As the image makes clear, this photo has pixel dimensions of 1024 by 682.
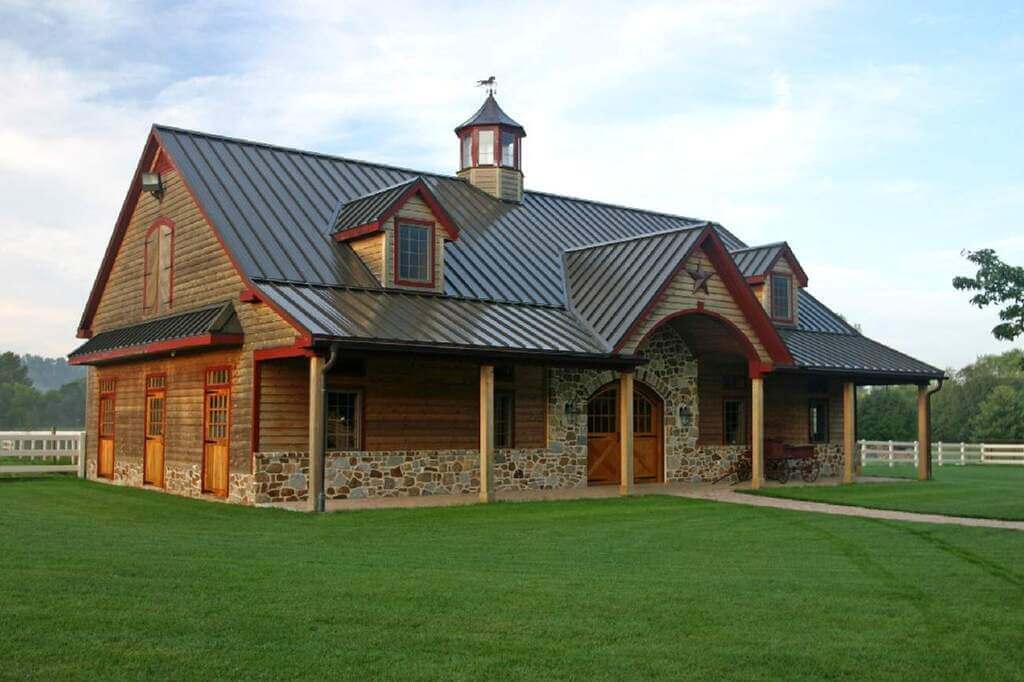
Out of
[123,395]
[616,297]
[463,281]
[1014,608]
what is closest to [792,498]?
[616,297]

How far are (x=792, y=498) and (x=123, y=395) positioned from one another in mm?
14426

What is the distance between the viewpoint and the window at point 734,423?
26062 millimetres

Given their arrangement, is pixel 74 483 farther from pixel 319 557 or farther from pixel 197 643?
pixel 197 643

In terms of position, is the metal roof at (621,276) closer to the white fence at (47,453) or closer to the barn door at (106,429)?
the barn door at (106,429)

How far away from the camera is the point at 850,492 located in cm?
2236

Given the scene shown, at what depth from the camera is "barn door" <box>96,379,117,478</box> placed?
82.1 feet

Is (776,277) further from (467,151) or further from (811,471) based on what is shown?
(467,151)

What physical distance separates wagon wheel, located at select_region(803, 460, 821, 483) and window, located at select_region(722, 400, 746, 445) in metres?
1.67

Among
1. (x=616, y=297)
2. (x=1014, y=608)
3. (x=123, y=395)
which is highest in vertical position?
(x=616, y=297)

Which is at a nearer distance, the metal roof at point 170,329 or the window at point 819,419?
the metal roof at point 170,329

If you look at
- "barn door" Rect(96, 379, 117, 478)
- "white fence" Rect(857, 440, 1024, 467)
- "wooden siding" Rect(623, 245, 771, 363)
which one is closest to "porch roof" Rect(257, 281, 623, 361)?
"wooden siding" Rect(623, 245, 771, 363)

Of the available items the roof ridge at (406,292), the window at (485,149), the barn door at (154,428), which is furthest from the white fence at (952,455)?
the barn door at (154,428)

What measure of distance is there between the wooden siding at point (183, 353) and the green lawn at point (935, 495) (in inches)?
390

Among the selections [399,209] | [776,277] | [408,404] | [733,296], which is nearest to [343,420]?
[408,404]
